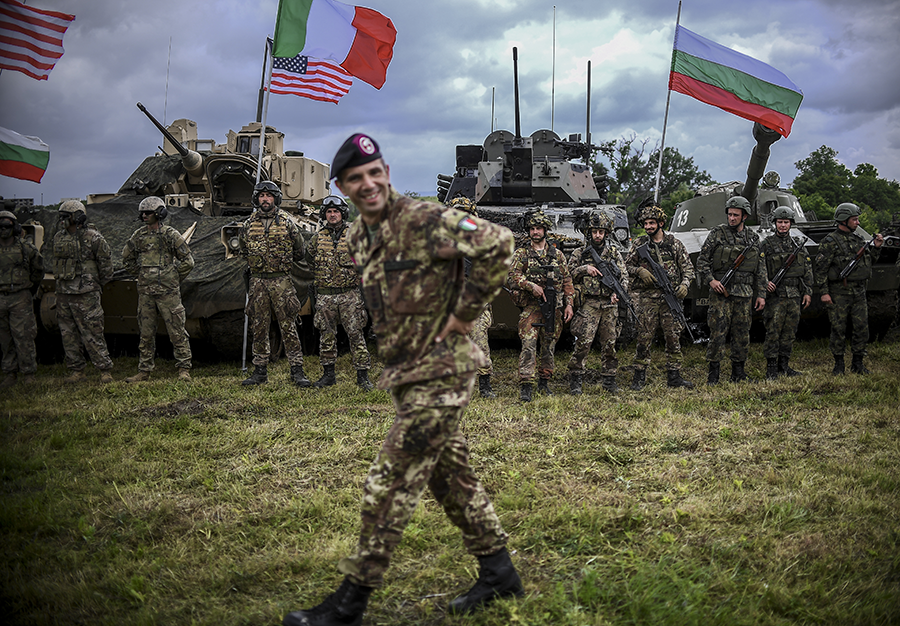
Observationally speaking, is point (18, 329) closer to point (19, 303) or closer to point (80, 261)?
point (19, 303)

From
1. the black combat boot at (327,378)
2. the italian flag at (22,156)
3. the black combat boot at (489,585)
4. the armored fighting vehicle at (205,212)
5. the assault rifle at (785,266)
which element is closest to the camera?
the black combat boot at (489,585)

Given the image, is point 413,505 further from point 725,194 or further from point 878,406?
point 725,194

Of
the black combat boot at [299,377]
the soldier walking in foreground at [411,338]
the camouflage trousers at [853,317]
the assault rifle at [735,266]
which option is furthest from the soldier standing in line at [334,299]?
the camouflage trousers at [853,317]

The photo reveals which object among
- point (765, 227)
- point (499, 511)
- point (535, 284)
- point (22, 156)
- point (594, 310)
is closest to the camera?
point (499, 511)

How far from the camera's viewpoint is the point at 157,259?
7742 mm

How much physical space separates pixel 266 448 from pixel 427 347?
9.97ft

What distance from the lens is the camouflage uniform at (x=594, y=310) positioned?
7.32 metres

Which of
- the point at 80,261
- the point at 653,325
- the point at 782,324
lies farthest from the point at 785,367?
the point at 80,261

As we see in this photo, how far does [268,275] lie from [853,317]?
22.1 ft

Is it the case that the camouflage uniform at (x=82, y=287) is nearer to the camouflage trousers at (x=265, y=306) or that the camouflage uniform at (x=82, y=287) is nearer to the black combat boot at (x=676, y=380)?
the camouflage trousers at (x=265, y=306)

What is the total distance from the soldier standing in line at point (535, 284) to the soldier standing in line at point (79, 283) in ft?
15.4

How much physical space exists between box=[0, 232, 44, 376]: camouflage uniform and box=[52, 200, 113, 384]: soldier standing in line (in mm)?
310

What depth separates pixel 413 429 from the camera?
100 inches

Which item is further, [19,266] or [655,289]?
[19,266]
